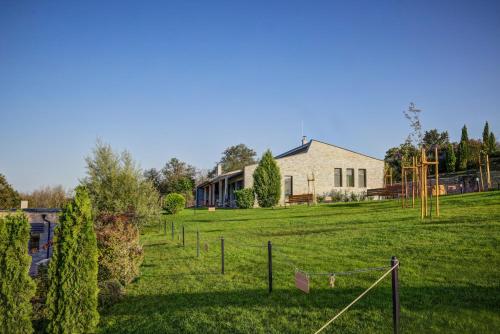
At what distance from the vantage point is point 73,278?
6.45 m

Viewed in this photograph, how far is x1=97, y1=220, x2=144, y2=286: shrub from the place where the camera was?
9719 millimetres

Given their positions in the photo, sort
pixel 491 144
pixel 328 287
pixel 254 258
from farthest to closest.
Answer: pixel 491 144 < pixel 254 258 < pixel 328 287

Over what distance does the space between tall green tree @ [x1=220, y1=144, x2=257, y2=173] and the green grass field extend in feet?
224

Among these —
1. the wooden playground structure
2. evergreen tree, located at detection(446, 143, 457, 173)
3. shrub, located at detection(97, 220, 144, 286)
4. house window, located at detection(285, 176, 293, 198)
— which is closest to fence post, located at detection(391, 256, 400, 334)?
shrub, located at detection(97, 220, 144, 286)

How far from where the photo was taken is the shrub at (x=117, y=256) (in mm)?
9719

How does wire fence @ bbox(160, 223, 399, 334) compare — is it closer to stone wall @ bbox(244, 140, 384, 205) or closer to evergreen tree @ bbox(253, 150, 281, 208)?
evergreen tree @ bbox(253, 150, 281, 208)

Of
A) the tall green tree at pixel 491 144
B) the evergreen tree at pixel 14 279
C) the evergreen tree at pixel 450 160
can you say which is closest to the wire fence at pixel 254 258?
the evergreen tree at pixel 14 279

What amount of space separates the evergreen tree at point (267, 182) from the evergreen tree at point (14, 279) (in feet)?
76.1

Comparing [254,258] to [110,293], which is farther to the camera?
[254,258]

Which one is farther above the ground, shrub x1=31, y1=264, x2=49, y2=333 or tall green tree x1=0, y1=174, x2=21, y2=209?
tall green tree x1=0, y1=174, x2=21, y2=209

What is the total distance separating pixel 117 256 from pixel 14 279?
359 centimetres

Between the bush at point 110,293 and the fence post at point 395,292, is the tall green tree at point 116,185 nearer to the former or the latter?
the bush at point 110,293

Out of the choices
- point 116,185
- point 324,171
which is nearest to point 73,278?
point 116,185

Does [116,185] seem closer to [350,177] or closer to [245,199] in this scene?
[245,199]
